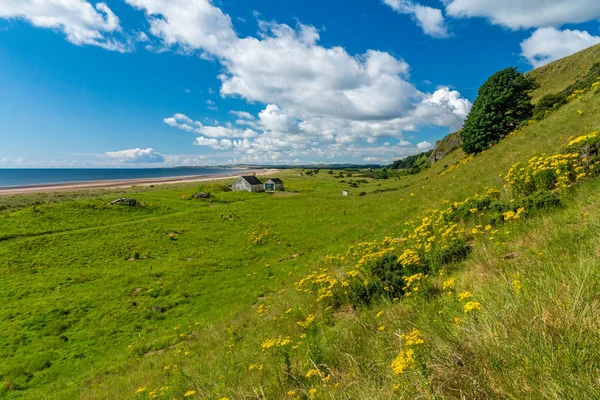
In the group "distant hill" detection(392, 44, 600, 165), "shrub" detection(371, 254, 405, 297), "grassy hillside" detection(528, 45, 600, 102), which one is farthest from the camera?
"grassy hillside" detection(528, 45, 600, 102)

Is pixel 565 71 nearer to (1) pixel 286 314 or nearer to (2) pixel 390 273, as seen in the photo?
(2) pixel 390 273

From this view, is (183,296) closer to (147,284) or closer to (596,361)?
(147,284)

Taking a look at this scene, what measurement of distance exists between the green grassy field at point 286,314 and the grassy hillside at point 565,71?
254 ft

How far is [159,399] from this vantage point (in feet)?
25.0

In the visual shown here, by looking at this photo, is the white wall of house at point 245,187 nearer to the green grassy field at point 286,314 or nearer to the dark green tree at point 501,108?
the green grassy field at point 286,314

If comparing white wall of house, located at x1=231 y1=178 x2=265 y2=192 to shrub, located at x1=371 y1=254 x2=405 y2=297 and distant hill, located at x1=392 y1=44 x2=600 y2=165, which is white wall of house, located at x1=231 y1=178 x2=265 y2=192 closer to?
distant hill, located at x1=392 y1=44 x2=600 y2=165

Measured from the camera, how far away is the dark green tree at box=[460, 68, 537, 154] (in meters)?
35.4

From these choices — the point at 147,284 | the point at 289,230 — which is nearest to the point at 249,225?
the point at 289,230

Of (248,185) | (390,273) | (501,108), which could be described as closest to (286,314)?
(390,273)

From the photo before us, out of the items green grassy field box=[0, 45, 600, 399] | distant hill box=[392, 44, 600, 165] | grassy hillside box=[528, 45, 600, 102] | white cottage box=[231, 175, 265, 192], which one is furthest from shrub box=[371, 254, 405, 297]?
grassy hillside box=[528, 45, 600, 102]

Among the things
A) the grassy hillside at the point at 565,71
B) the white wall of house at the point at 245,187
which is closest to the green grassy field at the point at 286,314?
the white wall of house at the point at 245,187

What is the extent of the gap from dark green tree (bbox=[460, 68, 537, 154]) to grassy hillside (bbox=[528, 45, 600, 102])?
1796 inches

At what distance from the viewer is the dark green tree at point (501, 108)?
116 ft

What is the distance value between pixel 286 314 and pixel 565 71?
11258 cm
